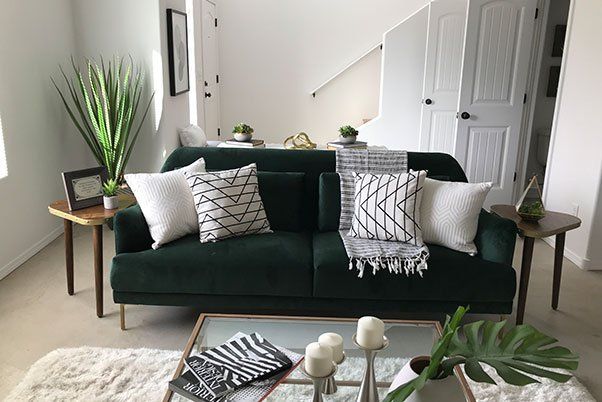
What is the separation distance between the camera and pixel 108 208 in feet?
9.57

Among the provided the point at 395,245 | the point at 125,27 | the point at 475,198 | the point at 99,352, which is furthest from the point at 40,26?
the point at 475,198

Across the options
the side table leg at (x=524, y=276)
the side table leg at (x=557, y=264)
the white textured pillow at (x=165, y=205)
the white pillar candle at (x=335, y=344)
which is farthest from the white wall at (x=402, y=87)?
the white pillar candle at (x=335, y=344)

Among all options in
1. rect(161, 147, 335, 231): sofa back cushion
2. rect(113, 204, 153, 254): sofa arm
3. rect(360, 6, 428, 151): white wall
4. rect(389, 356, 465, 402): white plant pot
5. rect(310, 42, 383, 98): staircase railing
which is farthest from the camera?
rect(310, 42, 383, 98): staircase railing

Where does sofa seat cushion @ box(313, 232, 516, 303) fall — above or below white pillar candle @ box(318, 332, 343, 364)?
below

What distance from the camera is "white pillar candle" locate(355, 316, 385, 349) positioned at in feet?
4.95

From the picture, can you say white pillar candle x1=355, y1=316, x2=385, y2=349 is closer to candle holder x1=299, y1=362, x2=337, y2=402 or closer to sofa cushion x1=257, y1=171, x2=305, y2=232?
candle holder x1=299, y1=362, x2=337, y2=402

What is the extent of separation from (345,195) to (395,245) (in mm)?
432

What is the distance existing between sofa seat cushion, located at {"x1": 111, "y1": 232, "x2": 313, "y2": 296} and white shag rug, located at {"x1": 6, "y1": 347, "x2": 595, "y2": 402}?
326 millimetres

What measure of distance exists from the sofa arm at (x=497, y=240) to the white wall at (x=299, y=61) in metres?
4.49

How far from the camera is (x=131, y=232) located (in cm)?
268

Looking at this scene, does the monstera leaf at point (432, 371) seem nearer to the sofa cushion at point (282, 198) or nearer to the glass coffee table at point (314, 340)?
the glass coffee table at point (314, 340)

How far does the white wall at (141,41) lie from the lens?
406 centimetres

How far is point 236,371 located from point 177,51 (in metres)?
3.35

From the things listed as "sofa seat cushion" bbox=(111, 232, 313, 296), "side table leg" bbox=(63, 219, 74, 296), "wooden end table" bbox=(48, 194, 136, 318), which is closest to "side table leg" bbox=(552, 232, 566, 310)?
"sofa seat cushion" bbox=(111, 232, 313, 296)
